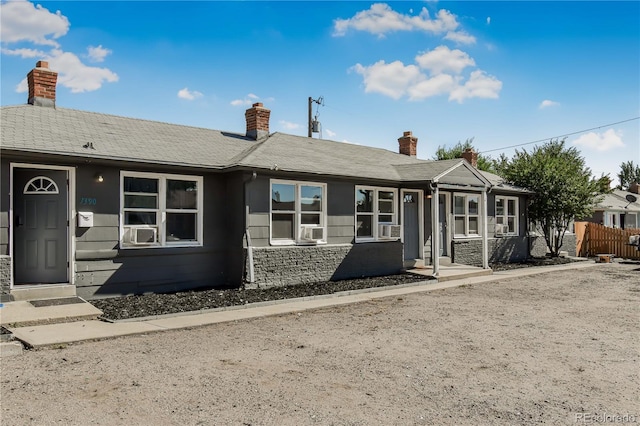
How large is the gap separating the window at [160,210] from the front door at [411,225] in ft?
22.8

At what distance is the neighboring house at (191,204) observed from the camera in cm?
925

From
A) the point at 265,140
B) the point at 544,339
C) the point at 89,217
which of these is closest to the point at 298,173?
the point at 265,140

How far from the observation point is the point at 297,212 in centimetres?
1194

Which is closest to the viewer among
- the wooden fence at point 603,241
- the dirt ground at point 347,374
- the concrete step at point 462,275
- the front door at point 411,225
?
the dirt ground at point 347,374

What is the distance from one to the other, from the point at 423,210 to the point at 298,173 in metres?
5.67

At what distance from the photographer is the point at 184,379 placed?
4867mm

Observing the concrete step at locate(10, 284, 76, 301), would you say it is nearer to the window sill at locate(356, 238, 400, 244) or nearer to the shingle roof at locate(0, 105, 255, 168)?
the shingle roof at locate(0, 105, 255, 168)

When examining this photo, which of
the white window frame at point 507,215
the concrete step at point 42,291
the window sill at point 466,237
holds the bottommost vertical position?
the concrete step at point 42,291

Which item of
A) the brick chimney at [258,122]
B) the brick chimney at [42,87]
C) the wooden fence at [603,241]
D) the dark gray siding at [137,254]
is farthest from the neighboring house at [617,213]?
the brick chimney at [42,87]

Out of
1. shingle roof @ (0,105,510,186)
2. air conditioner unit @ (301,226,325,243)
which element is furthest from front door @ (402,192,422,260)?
air conditioner unit @ (301,226,325,243)

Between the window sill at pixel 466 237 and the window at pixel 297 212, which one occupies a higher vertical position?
the window at pixel 297 212

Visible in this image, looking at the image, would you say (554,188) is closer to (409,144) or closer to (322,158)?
(409,144)

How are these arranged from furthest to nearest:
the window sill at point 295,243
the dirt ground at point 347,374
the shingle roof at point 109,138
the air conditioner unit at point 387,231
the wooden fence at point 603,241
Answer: the wooden fence at point 603,241 < the air conditioner unit at point 387,231 < the window sill at point 295,243 < the shingle roof at point 109,138 < the dirt ground at point 347,374

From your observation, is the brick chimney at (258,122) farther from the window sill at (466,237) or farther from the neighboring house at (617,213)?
the neighboring house at (617,213)
